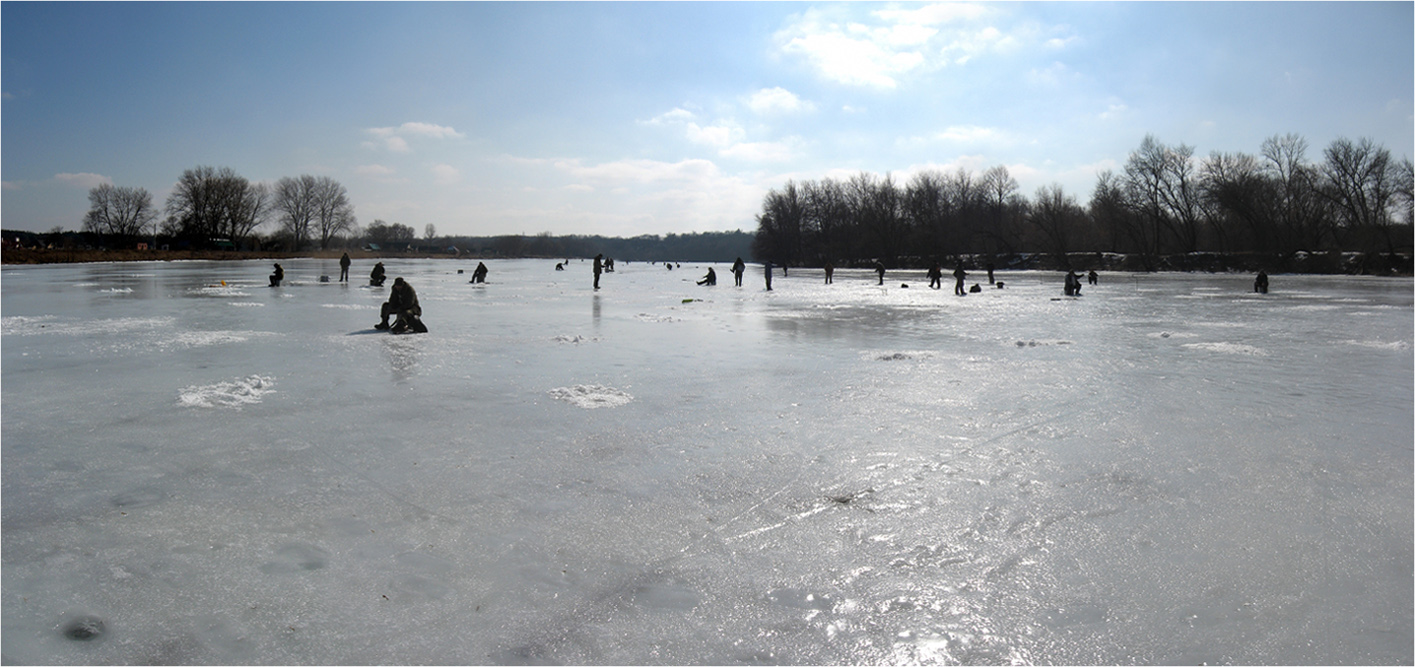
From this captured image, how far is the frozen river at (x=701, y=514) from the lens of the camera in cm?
256

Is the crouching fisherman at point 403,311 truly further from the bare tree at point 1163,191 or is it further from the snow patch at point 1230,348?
the bare tree at point 1163,191

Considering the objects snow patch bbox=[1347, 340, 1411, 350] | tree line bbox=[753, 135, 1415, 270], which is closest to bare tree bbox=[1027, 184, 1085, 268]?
tree line bbox=[753, 135, 1415, 270]

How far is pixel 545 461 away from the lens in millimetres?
4617

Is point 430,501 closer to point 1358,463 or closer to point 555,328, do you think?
point 1358,463

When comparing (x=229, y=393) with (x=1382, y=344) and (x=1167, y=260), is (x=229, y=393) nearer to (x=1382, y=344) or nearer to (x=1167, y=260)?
(x=1382, y=344)

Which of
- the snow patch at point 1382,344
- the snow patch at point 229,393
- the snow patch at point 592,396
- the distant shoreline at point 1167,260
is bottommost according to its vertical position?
the snow patch at point 592,396

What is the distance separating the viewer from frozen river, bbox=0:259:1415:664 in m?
2.56

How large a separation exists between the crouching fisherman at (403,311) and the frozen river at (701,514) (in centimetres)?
386

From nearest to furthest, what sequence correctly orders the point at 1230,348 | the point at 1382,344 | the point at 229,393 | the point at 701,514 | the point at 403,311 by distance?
the point at 701,514 → the point at 229,393 → the point at 1230,348 → the point at 1382,344 → the point at 403,311

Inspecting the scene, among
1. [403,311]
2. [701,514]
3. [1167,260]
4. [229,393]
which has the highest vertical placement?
[1167,260]

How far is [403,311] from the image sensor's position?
1230 cm

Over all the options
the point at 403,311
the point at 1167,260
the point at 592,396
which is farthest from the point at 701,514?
the point at 1167,260

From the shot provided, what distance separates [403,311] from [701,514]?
10.0m

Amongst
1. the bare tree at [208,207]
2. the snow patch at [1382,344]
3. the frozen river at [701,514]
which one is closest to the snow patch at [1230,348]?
the frozen river at [701,514]
